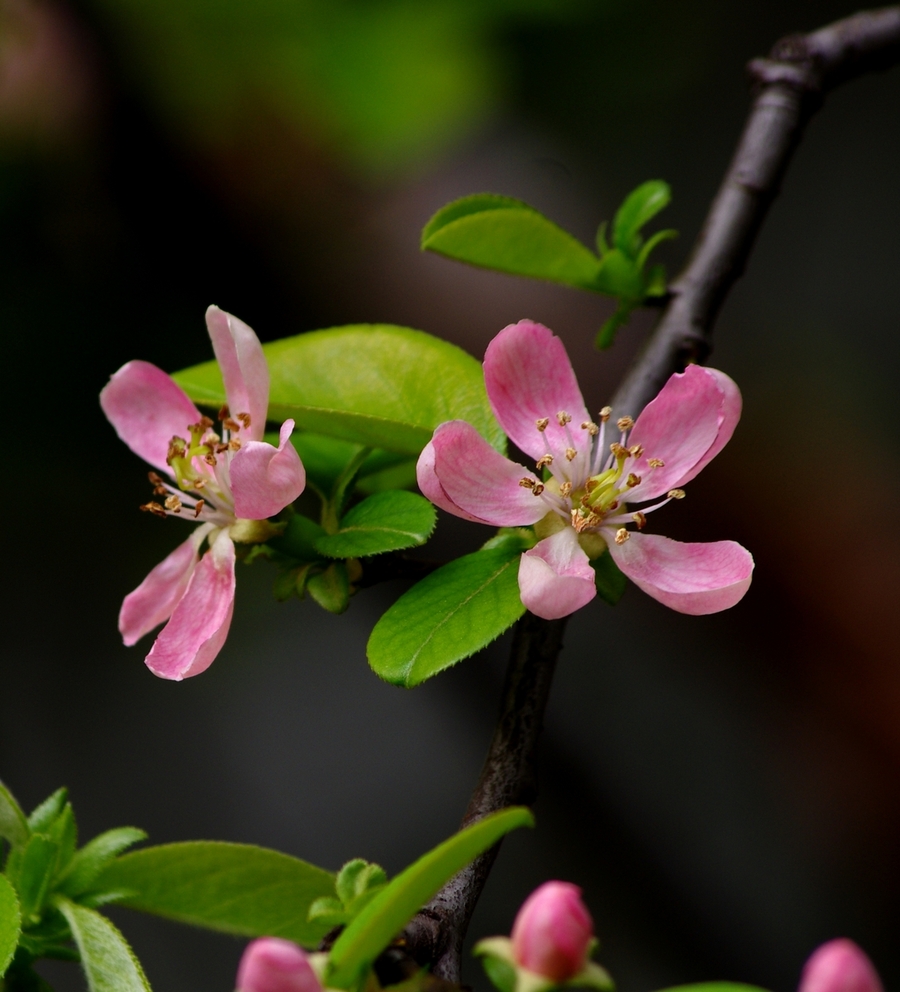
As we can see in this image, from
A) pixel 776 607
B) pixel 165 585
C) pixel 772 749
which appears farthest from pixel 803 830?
pixel 165 585

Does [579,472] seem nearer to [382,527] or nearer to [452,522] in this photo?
[382,527]

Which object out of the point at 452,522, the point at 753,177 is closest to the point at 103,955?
the point at 753,177

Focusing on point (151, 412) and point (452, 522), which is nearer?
point (151, 412)

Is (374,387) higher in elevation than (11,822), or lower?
higher

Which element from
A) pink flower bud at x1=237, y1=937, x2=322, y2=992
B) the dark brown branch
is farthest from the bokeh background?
pink flower bud at x1=237, y1=937, x2=322, y2=992

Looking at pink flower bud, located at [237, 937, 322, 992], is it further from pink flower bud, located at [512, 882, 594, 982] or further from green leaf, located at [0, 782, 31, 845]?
green leaf, located at [0, 782, 31, 845]

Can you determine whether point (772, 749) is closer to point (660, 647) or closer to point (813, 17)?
point (660, 647)

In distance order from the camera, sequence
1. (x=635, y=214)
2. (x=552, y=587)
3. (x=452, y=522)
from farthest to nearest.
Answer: (x=452, y=522) < (x=635, y=214) < (x=552, y=587)
